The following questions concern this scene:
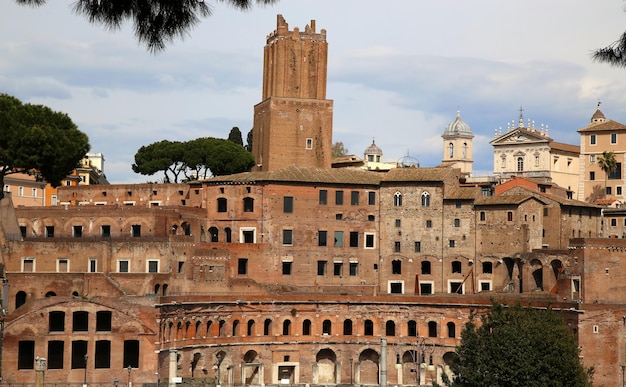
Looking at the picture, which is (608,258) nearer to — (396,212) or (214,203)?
(396,212)

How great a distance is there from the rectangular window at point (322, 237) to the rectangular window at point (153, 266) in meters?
11.3

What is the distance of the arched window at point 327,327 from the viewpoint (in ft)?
211

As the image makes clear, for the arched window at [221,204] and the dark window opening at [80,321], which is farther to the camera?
the arched window at [221,204]

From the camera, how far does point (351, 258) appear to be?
218ft

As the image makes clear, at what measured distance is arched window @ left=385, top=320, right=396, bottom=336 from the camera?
64000 millimetres

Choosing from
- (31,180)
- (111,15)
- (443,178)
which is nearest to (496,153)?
(443,178)

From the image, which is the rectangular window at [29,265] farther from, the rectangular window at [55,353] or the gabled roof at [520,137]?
the gabled roof at [520,137]

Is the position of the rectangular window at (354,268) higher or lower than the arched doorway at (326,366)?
higher

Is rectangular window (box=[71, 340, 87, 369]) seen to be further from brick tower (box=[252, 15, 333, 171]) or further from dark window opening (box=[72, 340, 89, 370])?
brick tower (box=[252, 15, 333, 171])

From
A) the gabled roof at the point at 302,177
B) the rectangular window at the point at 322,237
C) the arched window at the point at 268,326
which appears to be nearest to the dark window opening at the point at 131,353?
the arched window at the point at 268,326

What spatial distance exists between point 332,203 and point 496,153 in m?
28.1

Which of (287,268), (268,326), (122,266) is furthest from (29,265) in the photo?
(287,268)

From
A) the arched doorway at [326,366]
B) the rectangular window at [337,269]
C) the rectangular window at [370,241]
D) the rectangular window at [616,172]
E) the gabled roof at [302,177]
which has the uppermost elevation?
the rectangular window at [616,172]

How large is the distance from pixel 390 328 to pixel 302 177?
35.2 ft
